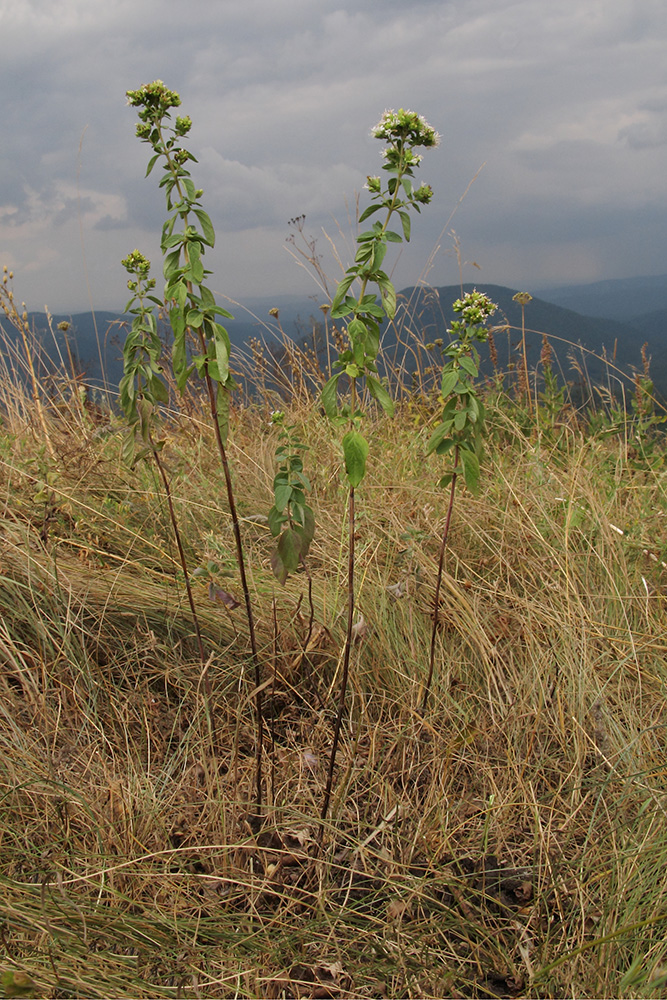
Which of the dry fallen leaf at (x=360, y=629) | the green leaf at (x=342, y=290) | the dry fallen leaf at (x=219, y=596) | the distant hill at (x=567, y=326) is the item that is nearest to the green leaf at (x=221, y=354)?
the green leaf at (x=342, y=290)

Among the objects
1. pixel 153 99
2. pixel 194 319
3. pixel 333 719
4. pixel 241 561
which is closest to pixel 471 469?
pixel 241 561

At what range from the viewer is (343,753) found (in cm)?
203

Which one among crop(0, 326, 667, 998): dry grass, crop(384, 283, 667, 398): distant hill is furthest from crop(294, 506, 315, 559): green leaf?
crop(384, 283, 667, 398): distant hill

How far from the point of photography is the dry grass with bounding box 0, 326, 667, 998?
1410 mm

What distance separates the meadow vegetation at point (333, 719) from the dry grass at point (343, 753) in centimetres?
1

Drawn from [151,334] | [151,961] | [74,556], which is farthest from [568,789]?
[74,556]

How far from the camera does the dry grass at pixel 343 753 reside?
4.63ft

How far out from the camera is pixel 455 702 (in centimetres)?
207

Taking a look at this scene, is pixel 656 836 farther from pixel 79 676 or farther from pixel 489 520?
pixel 79 676

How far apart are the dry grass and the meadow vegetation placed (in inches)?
0.4

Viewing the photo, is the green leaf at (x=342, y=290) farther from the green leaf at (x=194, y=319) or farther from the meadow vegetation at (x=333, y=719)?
the green leaf at (x=194, y=319)

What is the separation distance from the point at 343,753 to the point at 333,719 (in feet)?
0.45

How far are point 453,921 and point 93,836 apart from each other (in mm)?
975

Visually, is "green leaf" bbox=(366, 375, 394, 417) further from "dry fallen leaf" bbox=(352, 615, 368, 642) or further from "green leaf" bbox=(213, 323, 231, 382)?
"dry fallen leaf" bbox=(352, 615, 368, 642)
